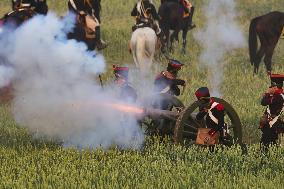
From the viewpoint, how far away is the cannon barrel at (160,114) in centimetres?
891

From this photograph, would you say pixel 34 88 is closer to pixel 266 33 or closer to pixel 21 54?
pixel 21 54

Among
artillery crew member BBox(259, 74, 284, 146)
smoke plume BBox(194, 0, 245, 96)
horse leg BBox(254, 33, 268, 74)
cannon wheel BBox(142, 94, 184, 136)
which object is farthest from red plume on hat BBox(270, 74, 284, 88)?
horse leg BBox(254, 33, 268, 74)

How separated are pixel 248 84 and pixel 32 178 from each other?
414 inches

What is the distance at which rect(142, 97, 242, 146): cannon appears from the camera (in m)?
8.45

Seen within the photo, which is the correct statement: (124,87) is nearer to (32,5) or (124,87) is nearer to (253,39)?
(32,5)

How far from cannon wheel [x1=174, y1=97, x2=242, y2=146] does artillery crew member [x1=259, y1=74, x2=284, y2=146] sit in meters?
0.44

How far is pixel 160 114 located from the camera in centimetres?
899

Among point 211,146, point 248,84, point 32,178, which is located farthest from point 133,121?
point 248,84

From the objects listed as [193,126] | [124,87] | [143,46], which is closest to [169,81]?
[124,87]

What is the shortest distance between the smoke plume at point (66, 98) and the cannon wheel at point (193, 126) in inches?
31.4

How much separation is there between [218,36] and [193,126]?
21.3 metres

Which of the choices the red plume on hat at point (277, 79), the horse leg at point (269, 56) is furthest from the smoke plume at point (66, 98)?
the horse leg at point (269, 56)

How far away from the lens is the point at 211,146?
338 inches

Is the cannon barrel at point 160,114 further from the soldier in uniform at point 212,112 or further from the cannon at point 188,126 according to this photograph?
the soldier in uniform at point 212,112
